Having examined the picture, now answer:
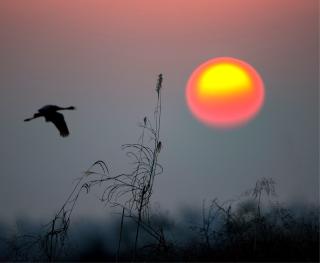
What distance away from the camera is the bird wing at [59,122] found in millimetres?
7246

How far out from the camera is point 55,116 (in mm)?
7355

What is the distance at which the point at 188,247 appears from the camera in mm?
5102

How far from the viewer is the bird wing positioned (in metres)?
7.25

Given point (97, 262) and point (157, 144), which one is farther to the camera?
point (97, 262)

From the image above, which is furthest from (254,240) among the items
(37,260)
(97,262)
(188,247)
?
(37,260)

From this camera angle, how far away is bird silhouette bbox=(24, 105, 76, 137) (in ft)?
23.8

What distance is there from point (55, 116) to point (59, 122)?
10cm

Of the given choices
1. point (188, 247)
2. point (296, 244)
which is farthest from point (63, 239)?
point (296, 244)

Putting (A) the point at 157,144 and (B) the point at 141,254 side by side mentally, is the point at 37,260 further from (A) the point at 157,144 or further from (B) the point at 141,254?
(A) the point at 157,144

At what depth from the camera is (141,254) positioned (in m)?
4.95

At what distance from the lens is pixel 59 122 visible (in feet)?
24.0

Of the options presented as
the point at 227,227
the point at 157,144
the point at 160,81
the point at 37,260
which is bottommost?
the point at 37,260

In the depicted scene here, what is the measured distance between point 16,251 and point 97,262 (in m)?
0.74

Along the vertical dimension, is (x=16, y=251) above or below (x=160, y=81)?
below
